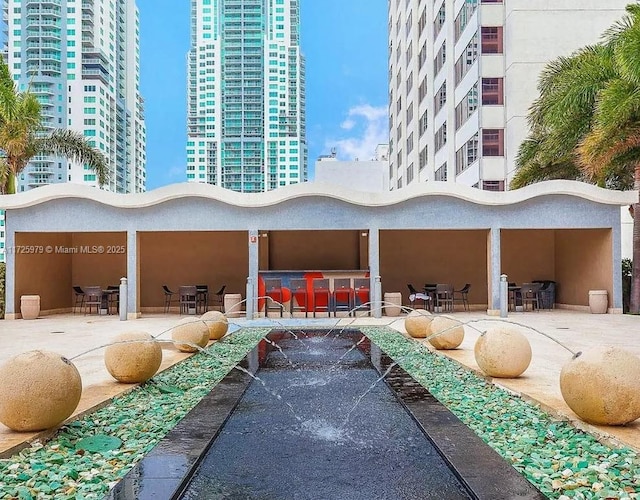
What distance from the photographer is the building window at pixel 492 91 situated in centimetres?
2912

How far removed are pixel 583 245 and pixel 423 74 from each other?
2561cm

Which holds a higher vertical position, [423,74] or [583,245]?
[423,74]

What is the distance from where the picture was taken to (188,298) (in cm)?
2045

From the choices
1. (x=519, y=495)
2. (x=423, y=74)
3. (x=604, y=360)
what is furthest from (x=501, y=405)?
(x=423, y=74)

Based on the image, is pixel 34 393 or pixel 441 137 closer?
pixel 34 393

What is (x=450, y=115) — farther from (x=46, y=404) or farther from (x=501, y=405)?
(x=46, y=404)

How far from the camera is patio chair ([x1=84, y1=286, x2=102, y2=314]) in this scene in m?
20.5

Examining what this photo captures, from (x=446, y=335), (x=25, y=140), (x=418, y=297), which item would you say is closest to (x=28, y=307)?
(x=25, y=140)

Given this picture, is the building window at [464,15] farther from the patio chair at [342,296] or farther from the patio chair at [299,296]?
the patio chair at [299,296]

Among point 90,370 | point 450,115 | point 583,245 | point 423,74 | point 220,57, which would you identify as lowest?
point 90,370

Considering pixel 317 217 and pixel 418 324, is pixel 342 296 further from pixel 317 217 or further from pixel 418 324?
pixel 418 324

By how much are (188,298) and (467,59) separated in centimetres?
2078

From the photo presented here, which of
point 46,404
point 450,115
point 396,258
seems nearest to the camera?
point 46,404

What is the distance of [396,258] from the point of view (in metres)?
22.9
